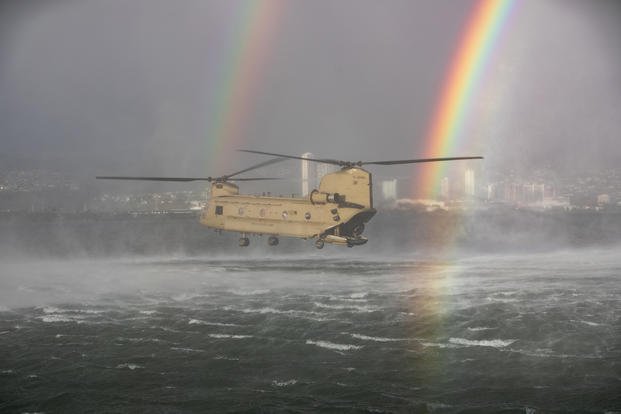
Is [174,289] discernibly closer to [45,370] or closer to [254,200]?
[254,200]

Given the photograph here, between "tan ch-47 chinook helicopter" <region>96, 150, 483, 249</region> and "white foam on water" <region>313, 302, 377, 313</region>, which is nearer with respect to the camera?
"tan ch-47 chinook helicopter" <region>96, 150, 483, 249</region>

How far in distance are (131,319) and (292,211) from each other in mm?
21112

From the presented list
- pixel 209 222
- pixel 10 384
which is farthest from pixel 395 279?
pixel 10 384

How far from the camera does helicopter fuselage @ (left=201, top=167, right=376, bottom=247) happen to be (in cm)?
5841

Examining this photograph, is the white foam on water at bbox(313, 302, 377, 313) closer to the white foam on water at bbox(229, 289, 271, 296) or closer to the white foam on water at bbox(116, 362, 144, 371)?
the white foam on water at bbox(229, 289, 271, 296)

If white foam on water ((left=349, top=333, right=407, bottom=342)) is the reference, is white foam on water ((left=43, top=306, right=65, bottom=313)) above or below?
above

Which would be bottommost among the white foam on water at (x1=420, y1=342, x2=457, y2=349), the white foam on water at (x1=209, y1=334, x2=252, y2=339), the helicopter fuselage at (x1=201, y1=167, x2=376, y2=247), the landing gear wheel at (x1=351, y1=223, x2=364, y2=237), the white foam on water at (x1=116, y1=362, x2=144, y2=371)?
the white foam on water at (x1=116, y1=362, x2=144, y2=371)

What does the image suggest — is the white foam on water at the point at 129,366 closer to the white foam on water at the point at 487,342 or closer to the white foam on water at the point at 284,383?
the white foam on water at the point at 284,383

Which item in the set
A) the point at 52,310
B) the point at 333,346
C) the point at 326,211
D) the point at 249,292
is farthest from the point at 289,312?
the point at 52,310

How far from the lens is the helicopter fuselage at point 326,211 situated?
58.4 metres

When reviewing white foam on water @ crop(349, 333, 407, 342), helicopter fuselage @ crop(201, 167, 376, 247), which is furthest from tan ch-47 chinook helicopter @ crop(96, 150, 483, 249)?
white foam on water @ crop(349, 333, 407, 342)

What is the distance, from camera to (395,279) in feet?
329

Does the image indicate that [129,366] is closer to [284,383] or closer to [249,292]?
[284,383]

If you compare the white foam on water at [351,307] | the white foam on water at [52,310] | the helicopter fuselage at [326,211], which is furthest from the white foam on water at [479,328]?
the white foam on water at [52,310]
